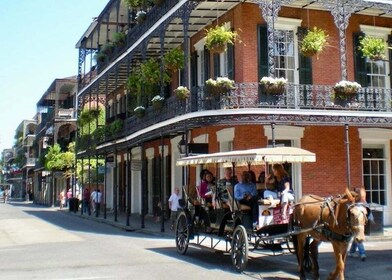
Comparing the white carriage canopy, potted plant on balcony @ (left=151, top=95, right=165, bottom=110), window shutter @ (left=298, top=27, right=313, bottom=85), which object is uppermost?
window shutter @ (left=298, top=27, right=313, bottom=85)

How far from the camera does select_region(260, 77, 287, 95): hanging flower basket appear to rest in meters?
16.1

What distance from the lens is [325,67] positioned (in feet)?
64.2

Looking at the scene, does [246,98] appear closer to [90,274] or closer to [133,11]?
[90,274]

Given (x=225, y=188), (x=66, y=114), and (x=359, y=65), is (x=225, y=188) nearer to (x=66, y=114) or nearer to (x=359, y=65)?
(x=359, y=65)

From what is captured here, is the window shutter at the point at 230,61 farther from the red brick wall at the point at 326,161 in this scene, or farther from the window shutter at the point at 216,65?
the red brick wall at the point at 326,161

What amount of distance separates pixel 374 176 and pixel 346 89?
5.10m

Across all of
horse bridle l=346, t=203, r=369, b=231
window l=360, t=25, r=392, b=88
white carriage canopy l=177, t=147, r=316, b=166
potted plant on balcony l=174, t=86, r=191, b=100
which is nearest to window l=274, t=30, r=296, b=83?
window l=360, t=25, r=392, b=88

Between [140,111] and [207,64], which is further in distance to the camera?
[140,111]

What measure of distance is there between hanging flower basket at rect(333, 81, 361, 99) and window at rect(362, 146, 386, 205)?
Answer: 4.13m

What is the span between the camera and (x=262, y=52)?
18672 mm

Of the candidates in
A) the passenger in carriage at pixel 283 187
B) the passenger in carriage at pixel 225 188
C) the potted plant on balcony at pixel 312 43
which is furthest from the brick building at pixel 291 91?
the passenger in carriage at pixel 283 187

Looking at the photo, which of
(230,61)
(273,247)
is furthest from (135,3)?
(273,247)

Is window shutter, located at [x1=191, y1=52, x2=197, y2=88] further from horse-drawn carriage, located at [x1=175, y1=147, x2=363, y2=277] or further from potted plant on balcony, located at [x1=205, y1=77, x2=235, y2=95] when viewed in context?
horse-drawn carriage, located at [x1=175, y1=147, x2=363, y2=277]

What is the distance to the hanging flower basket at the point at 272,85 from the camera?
1614cm
